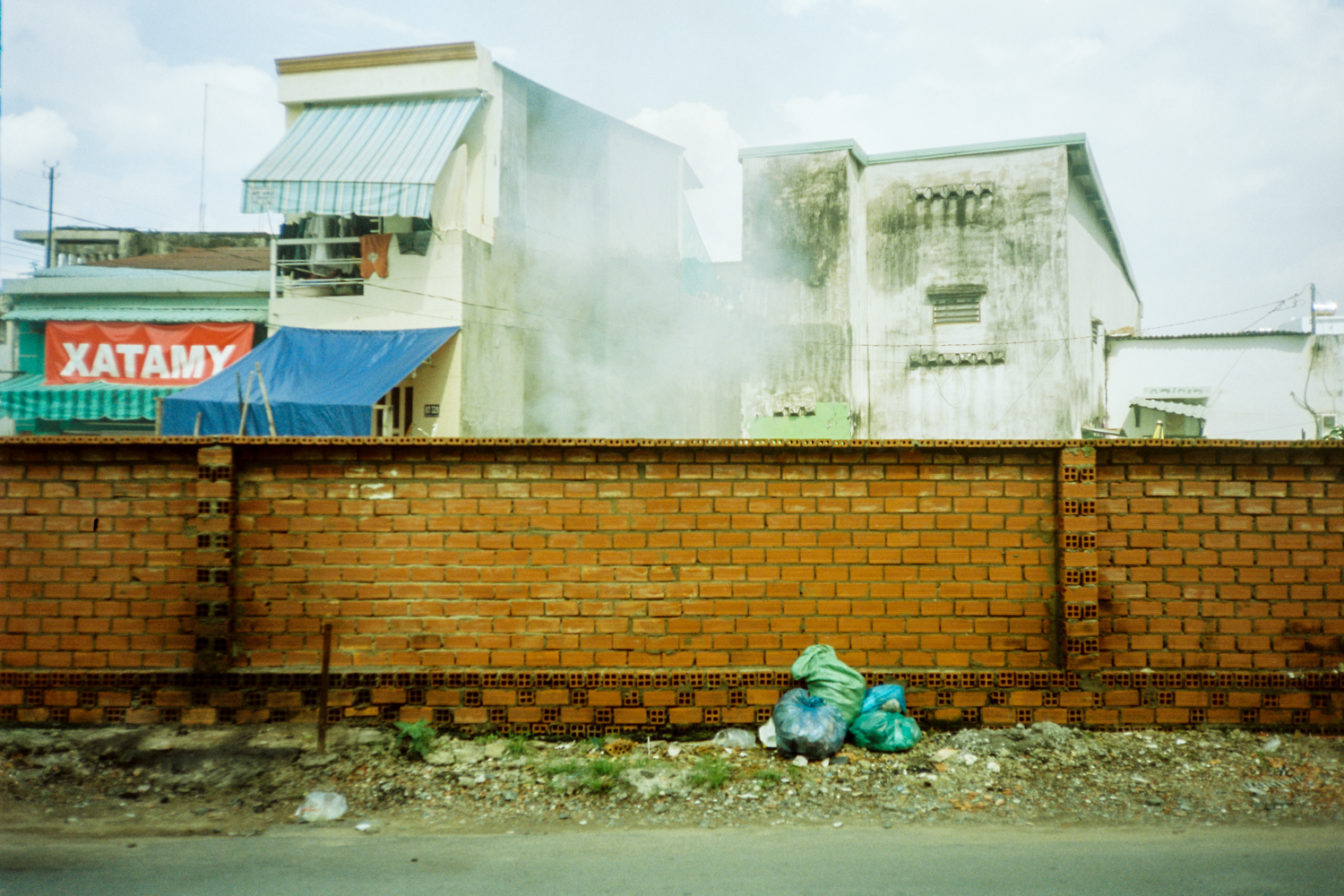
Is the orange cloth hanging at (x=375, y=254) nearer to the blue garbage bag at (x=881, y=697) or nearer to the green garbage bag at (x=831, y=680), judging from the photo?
the green garbage bag at (x=831, y=680)

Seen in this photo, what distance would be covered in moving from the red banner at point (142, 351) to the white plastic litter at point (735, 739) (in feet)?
44.2

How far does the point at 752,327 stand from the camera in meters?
19.7

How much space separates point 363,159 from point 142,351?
18.8 feet

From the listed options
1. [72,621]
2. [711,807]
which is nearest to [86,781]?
[72,621]

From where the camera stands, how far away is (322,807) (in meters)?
4.53

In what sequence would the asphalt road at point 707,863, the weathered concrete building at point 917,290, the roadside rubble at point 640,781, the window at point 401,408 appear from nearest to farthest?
the asphalt road at point 707,863
the roadside rubble at point 640,781
the window at point 401,408
the weathered concrete building at point 917,290

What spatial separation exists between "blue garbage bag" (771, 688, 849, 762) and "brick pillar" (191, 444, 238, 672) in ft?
11.5

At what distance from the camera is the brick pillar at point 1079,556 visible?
5.37 meters

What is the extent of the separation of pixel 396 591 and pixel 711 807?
93.6 inches

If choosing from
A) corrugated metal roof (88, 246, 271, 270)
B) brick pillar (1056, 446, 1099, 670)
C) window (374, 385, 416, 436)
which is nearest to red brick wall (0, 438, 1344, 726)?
brick pillar (1056, 446, 1099, 670)

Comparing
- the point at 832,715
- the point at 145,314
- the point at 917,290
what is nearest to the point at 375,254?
the point at 145,314

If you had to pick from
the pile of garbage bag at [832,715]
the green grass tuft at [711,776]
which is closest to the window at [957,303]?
the pile of garbage bag at [832,715]

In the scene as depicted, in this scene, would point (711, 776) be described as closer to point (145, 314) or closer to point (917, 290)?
point (145, 314)

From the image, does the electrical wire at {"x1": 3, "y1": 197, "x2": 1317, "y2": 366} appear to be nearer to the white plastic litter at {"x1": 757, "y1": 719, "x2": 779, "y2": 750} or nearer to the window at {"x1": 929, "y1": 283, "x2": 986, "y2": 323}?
the window at {"x1": 929, "y1": 283, "x2": 986, "y2": 323}
